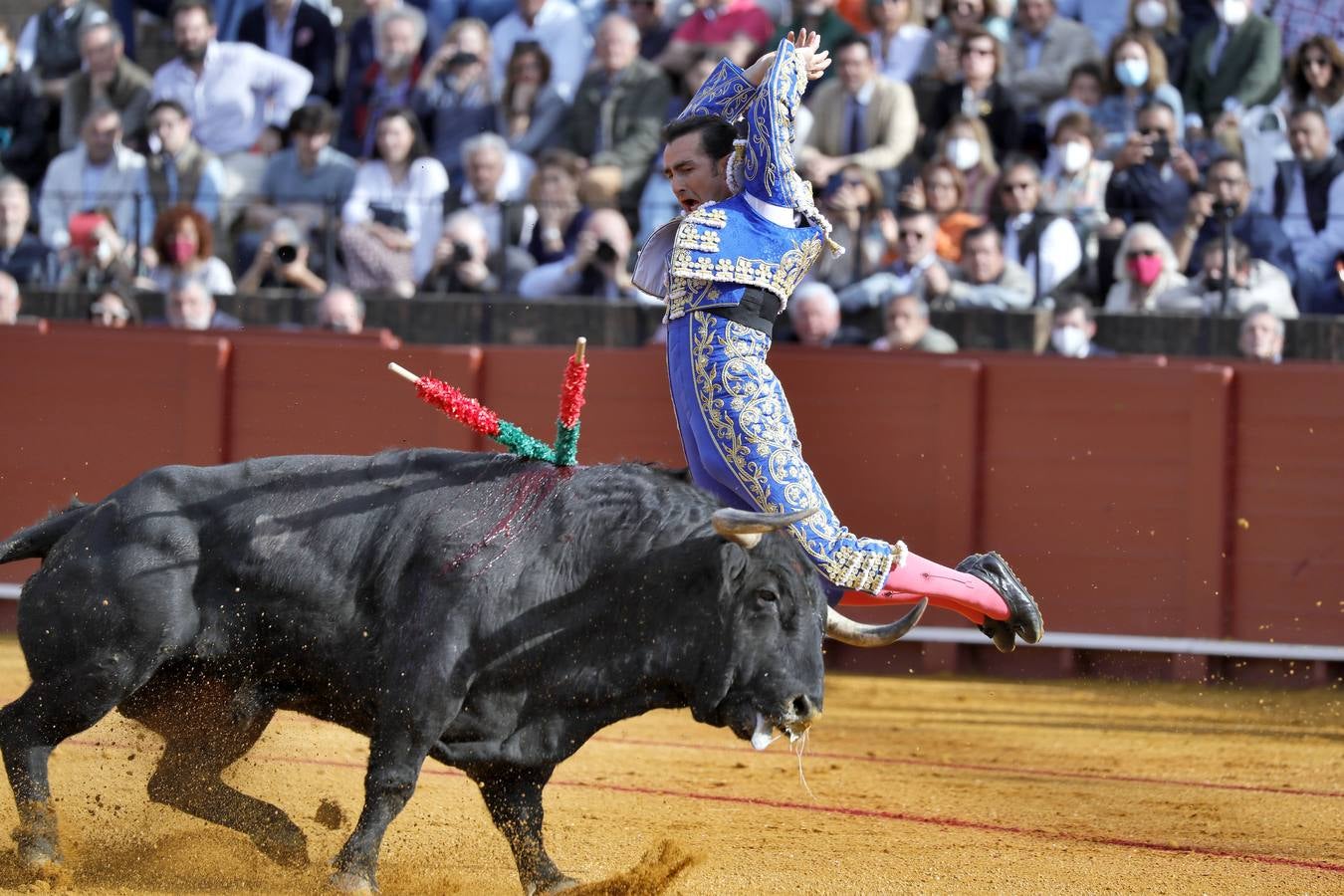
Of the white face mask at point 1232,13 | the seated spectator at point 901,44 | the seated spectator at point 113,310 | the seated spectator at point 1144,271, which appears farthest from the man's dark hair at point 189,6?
the white face mask at point 1232,13

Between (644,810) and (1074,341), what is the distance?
3.61 meters

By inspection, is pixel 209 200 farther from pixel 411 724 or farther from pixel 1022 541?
pixel 411 724

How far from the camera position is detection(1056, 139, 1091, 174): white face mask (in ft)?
27.3

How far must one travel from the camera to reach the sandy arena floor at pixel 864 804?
4.21 meters

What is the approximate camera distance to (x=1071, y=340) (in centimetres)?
792

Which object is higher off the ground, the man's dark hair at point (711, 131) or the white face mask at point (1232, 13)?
the white face mask at point (1232, 13)

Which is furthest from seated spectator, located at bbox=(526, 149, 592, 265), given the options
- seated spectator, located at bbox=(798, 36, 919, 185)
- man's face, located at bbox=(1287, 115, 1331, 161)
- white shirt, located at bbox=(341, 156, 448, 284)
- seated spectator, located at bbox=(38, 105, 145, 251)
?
man's face, located at bbox=(1287, 115, 1331, 161)

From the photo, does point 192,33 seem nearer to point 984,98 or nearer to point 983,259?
point 984,98

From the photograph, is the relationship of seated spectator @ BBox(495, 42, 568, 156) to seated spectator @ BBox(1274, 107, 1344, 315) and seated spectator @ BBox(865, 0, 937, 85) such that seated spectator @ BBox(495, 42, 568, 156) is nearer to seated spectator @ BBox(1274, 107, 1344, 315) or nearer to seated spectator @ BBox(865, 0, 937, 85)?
seated spectator @ BBox(865, 0, 937, 85)

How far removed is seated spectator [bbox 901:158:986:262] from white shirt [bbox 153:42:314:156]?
3.55 m

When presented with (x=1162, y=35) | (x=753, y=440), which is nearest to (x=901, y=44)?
(x=1162, y=35)

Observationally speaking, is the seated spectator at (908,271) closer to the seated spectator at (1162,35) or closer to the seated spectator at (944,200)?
the seated spectator at (944,200)

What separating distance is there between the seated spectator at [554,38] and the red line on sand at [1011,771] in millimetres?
4343

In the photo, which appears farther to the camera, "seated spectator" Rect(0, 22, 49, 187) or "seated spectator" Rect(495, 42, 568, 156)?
"seated spectator" Rect(0, 22, 49, 187)
